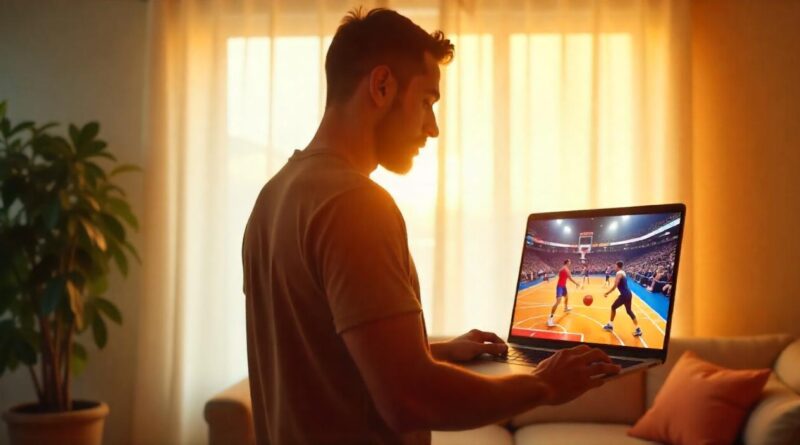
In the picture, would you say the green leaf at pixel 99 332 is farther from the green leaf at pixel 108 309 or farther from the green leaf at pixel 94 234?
the green leaf at pixel 94 234

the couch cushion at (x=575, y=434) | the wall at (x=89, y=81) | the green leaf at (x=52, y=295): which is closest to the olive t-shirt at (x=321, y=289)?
the couch cushion at (x=575, y=434)

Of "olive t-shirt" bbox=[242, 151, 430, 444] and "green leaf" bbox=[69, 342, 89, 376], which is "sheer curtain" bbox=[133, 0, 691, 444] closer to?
"green leaf" bbox=[69, 342, 89, 376]

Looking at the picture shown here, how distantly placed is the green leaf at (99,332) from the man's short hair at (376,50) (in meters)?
3.16

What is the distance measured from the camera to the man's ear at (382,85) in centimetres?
123

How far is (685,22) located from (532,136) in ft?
2.87

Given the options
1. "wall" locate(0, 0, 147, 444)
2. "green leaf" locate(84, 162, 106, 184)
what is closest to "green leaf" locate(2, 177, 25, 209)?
"green leaf" locate(84, 162, 106, 184)

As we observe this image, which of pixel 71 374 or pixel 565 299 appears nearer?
pixel 565 299

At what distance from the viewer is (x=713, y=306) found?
4.11 m

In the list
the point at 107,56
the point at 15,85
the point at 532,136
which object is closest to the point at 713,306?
the point at 532,136

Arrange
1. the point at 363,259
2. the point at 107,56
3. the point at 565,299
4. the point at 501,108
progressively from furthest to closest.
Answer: the point at 107,56, the point at 501,108, the point at 565,299, the point at 363,259

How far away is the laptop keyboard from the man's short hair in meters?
0.57

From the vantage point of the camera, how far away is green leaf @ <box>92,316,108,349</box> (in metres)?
4.07

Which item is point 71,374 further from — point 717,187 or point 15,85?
point 717,187

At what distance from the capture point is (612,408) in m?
3.50
